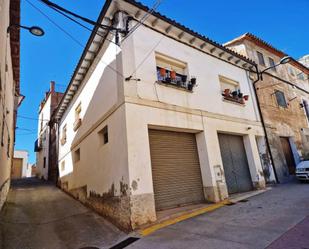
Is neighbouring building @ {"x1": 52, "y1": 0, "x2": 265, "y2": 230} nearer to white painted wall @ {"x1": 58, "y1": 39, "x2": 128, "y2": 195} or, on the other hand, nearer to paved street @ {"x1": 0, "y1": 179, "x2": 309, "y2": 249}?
white painted wall @ {"x1": 58, "y1": 39, "x2": 128, "y2": 195}

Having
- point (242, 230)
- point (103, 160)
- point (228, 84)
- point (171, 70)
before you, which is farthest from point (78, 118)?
point (242, 230)

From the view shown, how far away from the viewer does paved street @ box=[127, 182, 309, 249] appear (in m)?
3.60

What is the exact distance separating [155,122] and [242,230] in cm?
361

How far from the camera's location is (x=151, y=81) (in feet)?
22.4

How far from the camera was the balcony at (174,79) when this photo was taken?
7.21 metres

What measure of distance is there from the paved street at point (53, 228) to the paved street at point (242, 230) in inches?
56.4

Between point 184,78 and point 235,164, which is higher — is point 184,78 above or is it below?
above

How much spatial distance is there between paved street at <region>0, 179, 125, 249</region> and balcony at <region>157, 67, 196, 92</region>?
4.99 metres

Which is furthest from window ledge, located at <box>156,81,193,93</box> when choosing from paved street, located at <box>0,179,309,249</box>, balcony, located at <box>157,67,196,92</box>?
paved street, located at <box>0,179,309,249</box>

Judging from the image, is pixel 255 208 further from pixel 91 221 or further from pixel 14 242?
pixel 14 242

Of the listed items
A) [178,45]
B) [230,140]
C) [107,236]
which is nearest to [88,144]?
[107,236]

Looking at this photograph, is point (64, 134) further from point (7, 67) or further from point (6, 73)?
point (6, 73)

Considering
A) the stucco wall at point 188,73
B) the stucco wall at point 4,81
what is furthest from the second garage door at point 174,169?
the stucco wall at point 4,81

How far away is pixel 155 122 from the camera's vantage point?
251 inches
